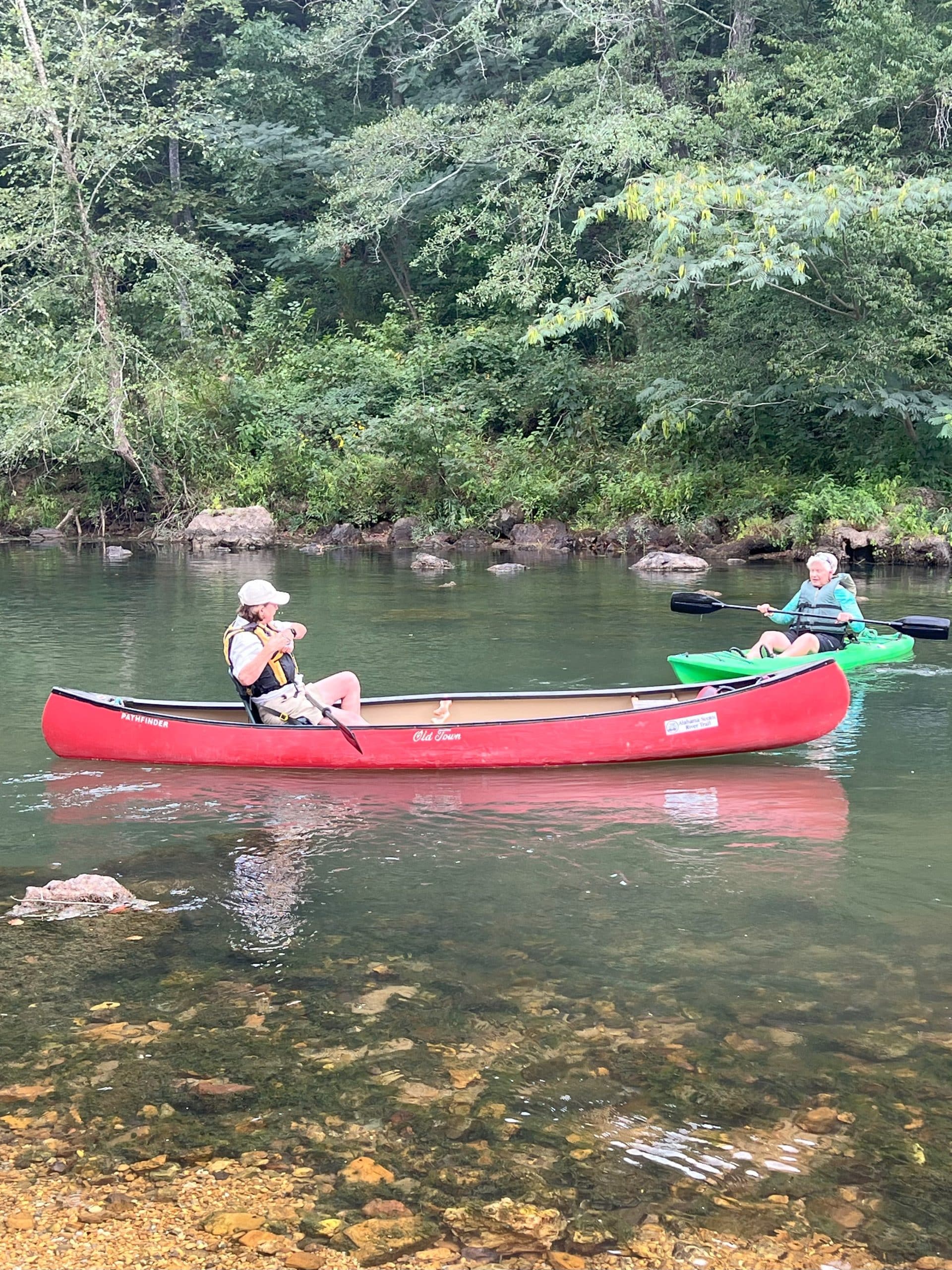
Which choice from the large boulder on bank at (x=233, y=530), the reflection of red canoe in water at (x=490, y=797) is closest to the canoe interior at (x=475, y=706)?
the reflection of red canoe in water at (x=490, y=797)

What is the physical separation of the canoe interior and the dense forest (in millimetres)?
10354

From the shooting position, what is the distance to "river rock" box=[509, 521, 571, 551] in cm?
2292

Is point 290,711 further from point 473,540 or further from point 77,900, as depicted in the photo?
point 473,540

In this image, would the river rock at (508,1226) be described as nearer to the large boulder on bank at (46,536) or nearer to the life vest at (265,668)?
the life vest at (265,668)

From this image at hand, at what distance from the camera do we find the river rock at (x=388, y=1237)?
3.00 meters

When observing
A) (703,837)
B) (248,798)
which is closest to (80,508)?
(248,798)

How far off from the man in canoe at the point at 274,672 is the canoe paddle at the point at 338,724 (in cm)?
2

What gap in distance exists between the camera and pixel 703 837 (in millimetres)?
6488

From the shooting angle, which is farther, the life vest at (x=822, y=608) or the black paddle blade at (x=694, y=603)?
the black paddle blade at (x=694, y=603)

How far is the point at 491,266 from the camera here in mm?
23562

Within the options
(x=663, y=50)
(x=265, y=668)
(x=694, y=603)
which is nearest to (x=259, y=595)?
(x=265, y=668)

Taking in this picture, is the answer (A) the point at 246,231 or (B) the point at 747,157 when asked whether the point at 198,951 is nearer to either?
(B) the point at 747,157

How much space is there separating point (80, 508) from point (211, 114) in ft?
30.4

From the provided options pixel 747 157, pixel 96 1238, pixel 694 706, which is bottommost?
pixel 96 1238
